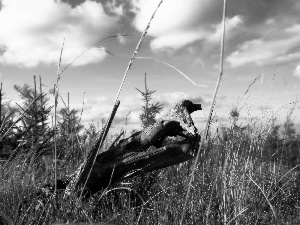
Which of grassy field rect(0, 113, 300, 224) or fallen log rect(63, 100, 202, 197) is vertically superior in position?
fallen log rect(63, 100, 202, 197)

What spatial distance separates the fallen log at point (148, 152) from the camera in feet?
9.48

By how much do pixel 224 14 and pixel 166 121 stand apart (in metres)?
1.67

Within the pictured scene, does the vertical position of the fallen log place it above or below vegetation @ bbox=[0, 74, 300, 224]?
above

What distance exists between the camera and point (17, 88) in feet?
24.8

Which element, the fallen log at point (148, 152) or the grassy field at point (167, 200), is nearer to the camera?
the grassy field at point (167, 200)

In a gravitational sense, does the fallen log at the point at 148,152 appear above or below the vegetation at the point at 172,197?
above

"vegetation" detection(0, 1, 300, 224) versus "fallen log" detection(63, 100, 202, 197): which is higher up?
"fallen log" detection(63, 100, 202, 197)

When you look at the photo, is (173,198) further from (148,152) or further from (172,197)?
(148,152)

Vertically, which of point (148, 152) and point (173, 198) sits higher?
point (148, 152)

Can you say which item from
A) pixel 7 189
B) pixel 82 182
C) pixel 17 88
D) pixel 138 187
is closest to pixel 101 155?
pixel 82 182

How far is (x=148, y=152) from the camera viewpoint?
2955 mm

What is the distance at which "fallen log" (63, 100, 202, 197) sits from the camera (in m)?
2.89

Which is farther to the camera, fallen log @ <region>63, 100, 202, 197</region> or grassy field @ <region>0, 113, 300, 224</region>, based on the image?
fallen log @ <region>63, 100, 202, 197</region>

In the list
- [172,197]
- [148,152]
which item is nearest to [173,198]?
[172,197]
